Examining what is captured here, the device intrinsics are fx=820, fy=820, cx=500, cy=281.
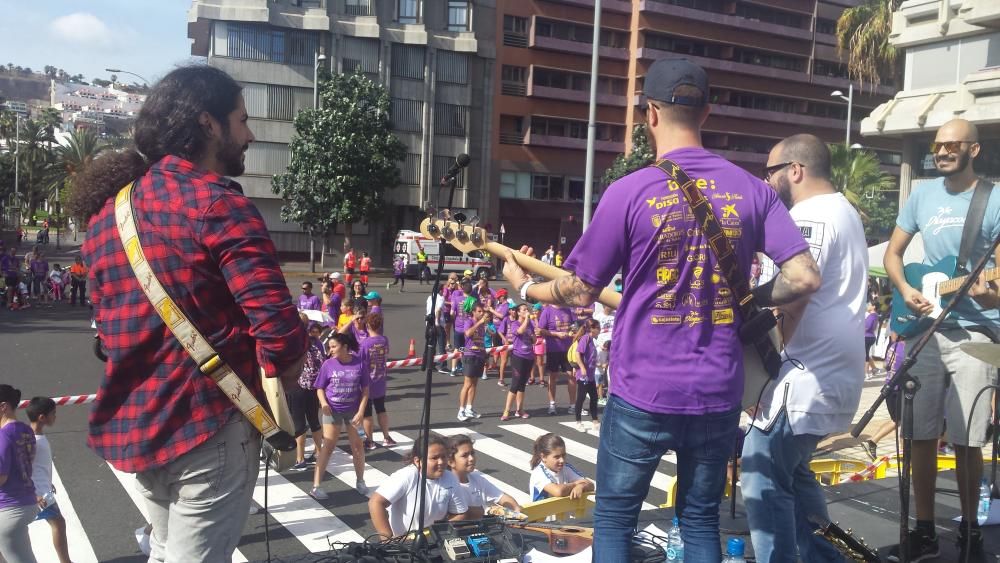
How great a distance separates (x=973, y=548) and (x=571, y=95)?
48.3m

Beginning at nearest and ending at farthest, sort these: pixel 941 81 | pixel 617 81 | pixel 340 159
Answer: pixel 941 81
pixel 340 159
pixel 617 81

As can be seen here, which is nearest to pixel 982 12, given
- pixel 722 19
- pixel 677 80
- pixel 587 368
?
pixel 587 368

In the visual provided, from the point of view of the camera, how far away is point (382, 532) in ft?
20.3

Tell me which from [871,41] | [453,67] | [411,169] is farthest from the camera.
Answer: [453,67]

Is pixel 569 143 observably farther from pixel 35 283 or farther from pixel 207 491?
pixel 207 491

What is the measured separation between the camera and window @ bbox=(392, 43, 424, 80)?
46.4 meters

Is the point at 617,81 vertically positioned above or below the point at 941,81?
above

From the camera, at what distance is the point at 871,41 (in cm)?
2972

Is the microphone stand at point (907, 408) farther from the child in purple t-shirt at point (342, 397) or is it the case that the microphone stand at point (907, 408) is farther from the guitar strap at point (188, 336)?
the child in purple t-shirt at point (342, 397)

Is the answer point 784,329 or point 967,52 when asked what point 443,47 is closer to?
point 967,52

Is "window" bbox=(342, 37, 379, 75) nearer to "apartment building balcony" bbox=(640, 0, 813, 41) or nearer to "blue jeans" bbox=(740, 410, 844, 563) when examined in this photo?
"apartment building balcony" bbox=(640, 0, 813, 41)

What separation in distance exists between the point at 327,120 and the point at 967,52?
90.6 ft

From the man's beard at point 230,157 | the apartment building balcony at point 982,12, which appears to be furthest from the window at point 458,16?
the man's beard at point 230,157

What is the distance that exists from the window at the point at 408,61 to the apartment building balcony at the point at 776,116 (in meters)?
19.4
